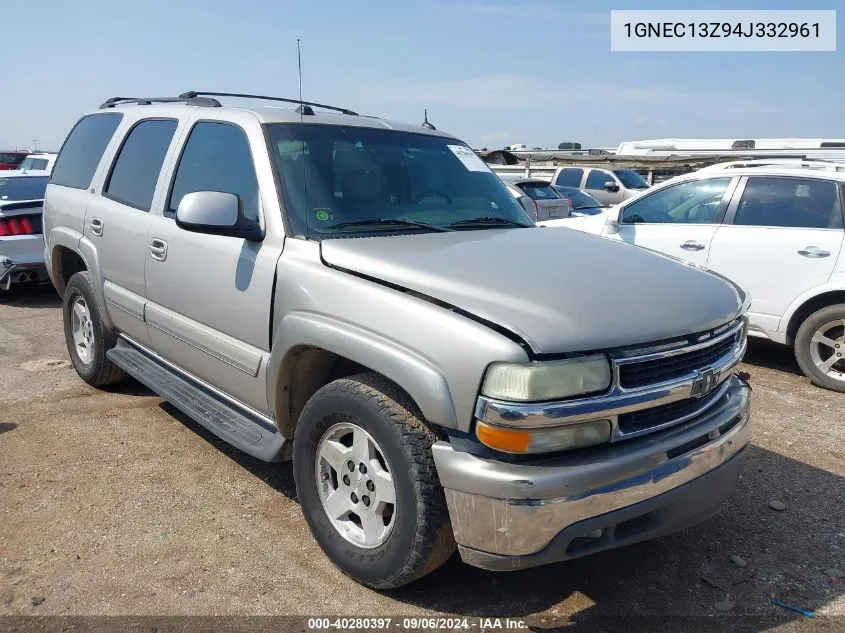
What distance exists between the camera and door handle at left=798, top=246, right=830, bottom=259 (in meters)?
5.80

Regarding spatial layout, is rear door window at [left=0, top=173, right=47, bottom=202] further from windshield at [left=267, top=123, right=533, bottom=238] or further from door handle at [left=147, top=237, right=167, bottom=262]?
windshield at [left=267, top=123, right=533, bottom=238]

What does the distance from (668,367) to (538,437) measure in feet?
2.03

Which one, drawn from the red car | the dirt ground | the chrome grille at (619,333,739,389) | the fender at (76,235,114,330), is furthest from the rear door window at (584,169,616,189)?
the red car

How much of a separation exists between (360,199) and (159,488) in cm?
186


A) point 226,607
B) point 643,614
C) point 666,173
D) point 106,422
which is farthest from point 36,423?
point 666,173

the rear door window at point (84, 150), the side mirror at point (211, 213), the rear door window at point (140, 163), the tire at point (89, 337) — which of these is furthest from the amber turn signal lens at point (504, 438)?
the rear door window at point (84, 150)

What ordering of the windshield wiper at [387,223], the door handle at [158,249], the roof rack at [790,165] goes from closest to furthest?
the windshield wiper at [387,223] → the door handle at [158,249] → the roof rack at [790,165]

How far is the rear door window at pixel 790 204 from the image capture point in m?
5.89

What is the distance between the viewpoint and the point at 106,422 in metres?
4.66

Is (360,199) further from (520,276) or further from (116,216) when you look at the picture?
(116,216)

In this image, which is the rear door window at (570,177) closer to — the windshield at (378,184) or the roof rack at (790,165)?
the roof rack at (790,165)

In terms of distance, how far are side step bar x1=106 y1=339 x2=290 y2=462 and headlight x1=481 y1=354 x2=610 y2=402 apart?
1334mm

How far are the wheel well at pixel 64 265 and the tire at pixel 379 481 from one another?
330 centimetres

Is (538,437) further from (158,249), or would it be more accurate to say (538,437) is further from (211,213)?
(158,249)
